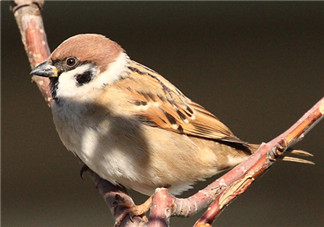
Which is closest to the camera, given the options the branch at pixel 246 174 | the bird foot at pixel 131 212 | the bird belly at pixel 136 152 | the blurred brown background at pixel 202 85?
the branch at pixel 246 174

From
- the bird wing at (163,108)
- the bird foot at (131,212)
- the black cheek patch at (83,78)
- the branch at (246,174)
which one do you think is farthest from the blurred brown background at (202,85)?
the branch at (246,174)

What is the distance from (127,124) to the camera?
209 centimetres

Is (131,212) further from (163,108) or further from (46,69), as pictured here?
(46,69)

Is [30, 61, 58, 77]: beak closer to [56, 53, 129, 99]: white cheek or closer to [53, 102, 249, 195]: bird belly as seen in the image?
[56, 53, 129, 99]: white cheek

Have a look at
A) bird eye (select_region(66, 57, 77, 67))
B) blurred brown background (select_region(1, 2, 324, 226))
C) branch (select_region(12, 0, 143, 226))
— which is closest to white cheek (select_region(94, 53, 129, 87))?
bird eye (select_region(66, 57, 77, 67))

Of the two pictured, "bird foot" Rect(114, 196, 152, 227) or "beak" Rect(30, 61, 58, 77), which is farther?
"beak" Rect(30, 61, 58, 77)

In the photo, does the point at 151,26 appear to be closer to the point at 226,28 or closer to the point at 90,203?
the point at 226,28

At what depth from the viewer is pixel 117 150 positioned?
6.70ft

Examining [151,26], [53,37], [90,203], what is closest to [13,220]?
[90,203]

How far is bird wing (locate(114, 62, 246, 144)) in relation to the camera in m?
2.15

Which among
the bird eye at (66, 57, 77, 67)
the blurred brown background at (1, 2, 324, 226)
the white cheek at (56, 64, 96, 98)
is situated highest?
the bird eye at (66, 57, 77, 67)

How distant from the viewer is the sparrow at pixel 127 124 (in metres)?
2.04

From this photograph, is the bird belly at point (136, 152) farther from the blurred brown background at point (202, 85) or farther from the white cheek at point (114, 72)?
the blurred brown background at point (202, 85)

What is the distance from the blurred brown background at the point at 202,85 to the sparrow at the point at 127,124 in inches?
59.9
